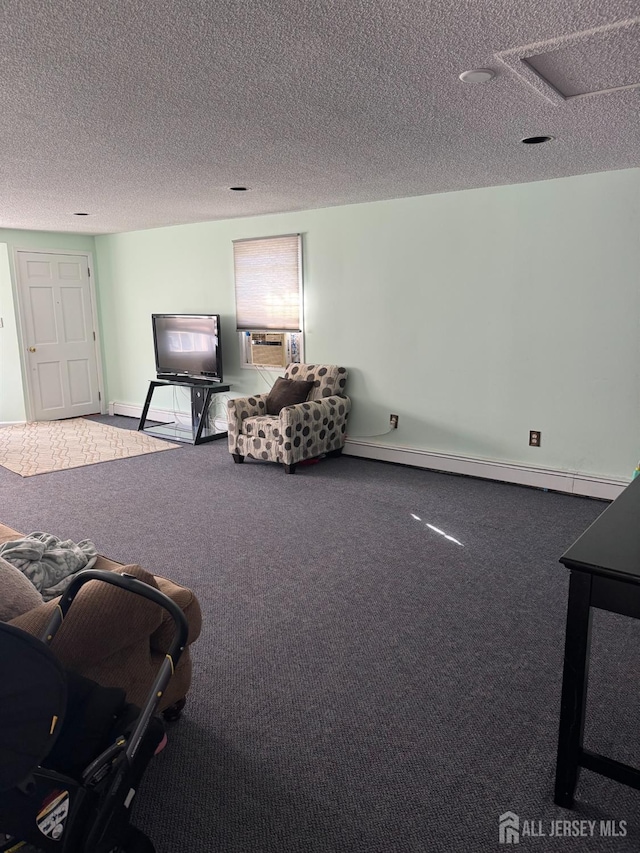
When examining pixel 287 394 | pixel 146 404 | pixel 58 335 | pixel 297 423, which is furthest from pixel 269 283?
pixel 58 335

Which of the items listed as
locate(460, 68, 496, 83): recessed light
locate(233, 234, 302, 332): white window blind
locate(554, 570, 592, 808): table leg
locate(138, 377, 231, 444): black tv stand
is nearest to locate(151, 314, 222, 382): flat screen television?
locate(138, 377, 231, 444): black tv stand

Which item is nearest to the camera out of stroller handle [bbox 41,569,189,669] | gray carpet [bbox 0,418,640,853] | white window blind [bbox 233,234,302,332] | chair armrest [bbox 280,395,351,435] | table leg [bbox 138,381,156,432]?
stroller handle [bbox 41,569,189,669]

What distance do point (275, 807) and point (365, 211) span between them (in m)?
4.62

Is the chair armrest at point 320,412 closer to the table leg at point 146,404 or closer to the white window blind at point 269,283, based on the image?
the white window blind at point 269,283

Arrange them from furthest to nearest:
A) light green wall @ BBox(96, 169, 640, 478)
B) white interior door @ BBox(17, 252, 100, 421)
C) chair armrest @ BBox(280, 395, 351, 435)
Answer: white interior door @ BBox(17, 252, 100, 421), chair armrest @ BBox(280, 395, 351, 435), light green wall @ BBox(96, 169, 640, 478)

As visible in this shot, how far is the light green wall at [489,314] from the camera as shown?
4.14 metres

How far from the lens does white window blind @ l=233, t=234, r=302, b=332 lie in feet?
18.9

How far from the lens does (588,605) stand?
5.02 ft

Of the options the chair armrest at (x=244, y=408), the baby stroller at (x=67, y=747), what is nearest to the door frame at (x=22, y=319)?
the chair armrest at (x=244, y=408)

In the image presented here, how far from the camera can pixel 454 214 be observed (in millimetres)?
4738

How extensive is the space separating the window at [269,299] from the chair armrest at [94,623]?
14.4 ft

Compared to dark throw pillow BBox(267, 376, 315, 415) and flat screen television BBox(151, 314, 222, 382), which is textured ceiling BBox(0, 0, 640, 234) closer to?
dark throw pillow BBox(267, 376, 315, 415)

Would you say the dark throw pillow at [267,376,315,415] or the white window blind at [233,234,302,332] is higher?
the white window blind at [233,234,302,332]

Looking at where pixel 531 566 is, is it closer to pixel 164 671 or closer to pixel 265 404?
pixel 164 671
